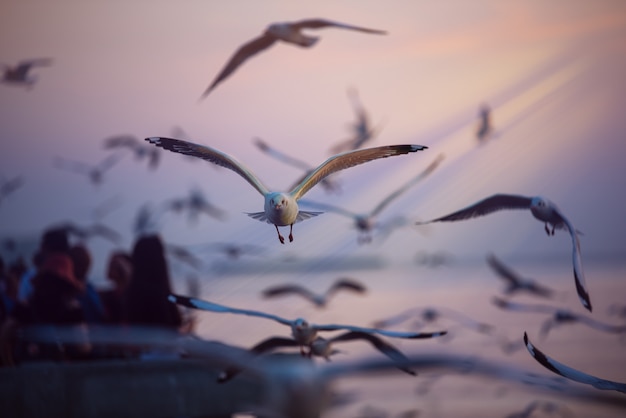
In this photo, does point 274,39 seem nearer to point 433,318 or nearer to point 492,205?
point 492,205

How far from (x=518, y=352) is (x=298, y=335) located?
469 centimetres

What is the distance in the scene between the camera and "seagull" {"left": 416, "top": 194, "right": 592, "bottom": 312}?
587cm

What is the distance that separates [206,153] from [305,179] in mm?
526

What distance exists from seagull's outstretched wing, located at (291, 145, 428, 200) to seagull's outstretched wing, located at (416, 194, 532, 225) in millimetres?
1668

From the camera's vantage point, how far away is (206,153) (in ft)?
16.8

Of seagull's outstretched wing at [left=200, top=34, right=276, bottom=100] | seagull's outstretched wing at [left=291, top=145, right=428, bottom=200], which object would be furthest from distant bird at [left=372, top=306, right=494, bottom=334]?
seagull's outstretched wing at [left=291, top=145, right=428, bottom=200]

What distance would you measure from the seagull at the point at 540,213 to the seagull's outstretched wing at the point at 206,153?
157cm

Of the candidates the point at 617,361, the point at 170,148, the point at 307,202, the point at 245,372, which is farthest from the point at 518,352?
the point at 170,148

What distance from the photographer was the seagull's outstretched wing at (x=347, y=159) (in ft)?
16.5

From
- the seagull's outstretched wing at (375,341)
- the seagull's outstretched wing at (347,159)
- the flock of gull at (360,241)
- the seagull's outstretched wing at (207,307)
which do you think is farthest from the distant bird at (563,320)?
the seagull's outstretched wing at (347,159)

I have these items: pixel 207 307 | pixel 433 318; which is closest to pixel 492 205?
pixel 207 307

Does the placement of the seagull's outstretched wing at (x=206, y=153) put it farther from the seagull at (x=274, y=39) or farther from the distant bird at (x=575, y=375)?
the seagull at (x=274, y=39)

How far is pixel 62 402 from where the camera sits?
5.48 meters

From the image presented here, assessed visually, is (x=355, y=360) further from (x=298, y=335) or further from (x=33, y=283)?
(x=33, y=283)
